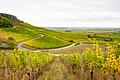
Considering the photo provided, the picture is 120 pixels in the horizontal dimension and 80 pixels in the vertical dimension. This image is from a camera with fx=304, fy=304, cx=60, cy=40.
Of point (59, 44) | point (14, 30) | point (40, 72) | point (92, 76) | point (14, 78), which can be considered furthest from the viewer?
point (14, 30)

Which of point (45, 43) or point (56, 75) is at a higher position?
point (56, 75)

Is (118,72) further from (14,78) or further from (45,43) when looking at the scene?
(45,43)

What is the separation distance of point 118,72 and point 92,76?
20.0 ft

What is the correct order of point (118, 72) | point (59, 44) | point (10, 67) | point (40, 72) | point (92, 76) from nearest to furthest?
point (118, 72) < point (92, 76) < point (10, 67) < point (40, 72) < point (59, 44)

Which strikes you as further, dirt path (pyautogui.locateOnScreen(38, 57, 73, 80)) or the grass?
the grass

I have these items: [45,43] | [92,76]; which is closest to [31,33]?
[45,43]

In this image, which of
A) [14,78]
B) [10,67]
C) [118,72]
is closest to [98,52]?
[118,72]

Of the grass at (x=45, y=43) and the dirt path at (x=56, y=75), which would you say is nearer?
the dirt path at (x=56, y=75)

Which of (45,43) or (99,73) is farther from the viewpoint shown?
(45,43)

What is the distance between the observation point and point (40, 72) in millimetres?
45781

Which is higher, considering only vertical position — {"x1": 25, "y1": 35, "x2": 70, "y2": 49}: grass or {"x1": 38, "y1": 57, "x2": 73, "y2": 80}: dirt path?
{"x1": 38, "y1": 57, "x2": 73, "y2": 80}: dirt path

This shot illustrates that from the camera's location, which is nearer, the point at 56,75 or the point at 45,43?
the point at 56,75

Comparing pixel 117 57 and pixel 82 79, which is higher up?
pixel 117 57

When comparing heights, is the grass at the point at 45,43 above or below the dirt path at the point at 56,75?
below
